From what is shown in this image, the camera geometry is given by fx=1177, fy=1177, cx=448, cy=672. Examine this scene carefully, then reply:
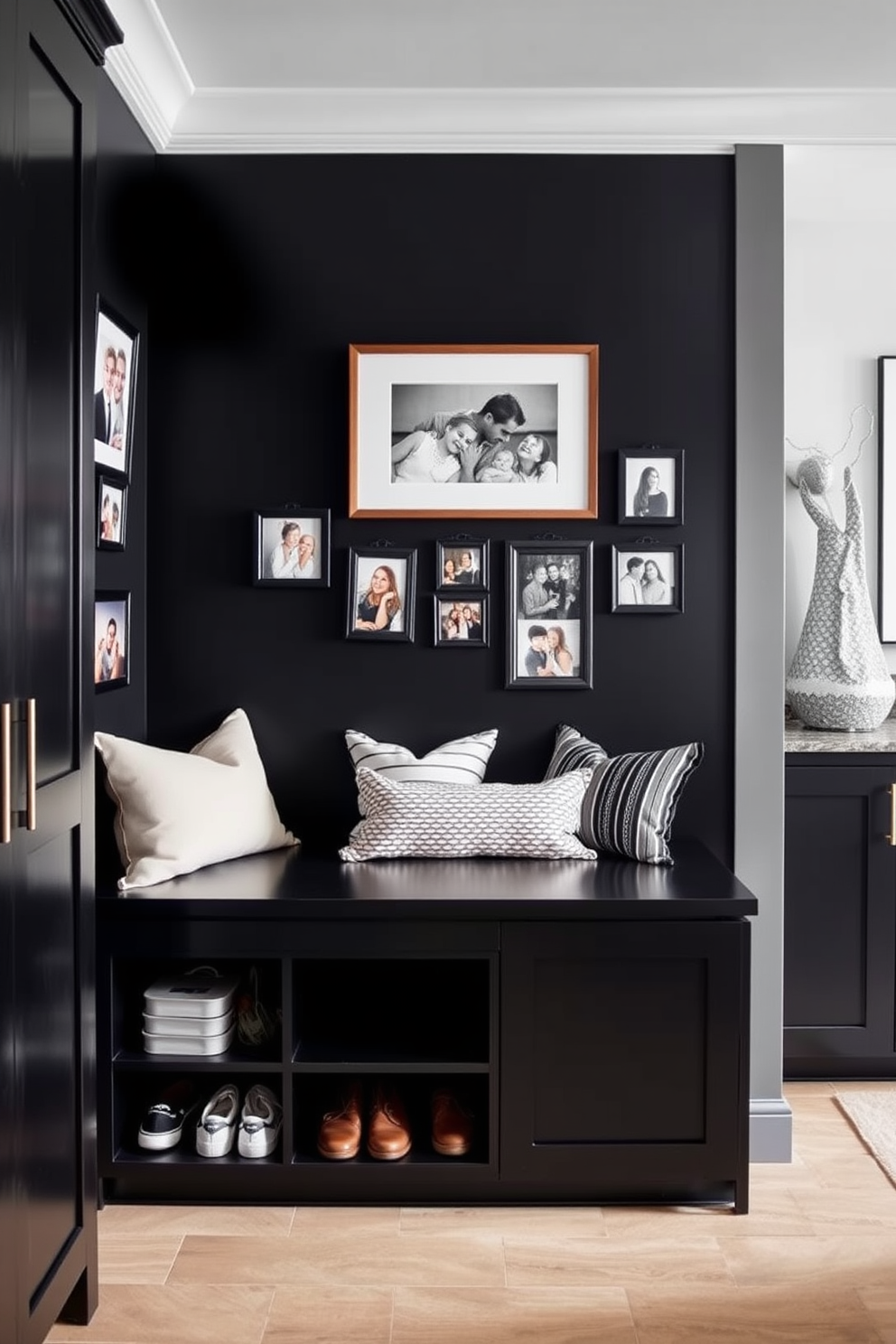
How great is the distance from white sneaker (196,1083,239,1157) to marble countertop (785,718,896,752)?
1.71m

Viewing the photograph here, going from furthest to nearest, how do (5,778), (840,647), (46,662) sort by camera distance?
(840,647)
(46,662)
(5,778)

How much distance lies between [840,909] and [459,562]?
1407mm

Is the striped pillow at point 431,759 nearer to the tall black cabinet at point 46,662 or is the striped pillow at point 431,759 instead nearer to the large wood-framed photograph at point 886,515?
the tall black cabinet at point 46,662

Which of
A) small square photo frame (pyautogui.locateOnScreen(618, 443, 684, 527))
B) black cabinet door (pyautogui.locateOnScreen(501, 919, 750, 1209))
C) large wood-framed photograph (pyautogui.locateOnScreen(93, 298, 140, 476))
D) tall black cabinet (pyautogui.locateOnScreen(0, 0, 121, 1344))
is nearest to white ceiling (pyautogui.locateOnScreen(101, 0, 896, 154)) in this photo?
large wood-framed photograph (pyautogui.locateOnScreen(93, 298, 140, 476))

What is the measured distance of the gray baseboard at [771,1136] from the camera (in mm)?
2865

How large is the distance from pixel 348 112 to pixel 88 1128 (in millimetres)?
2427

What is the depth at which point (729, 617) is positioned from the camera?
10.1ft

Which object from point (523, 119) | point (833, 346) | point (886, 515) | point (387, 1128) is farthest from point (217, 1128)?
point (833, 346)

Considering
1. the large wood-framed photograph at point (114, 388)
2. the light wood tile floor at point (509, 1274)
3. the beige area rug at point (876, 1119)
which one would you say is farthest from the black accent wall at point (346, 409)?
the light wood tile floor at point (509, 1274)

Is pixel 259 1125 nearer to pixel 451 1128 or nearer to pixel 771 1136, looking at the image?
pixel 451 1128

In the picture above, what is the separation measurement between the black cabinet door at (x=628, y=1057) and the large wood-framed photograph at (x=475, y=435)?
1178mm

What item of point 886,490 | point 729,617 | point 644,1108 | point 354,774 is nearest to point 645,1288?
point 644,1108

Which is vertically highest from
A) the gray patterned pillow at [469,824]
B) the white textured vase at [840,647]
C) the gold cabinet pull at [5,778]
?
the white textured vase at [840,647]

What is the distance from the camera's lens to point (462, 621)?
3092mm
